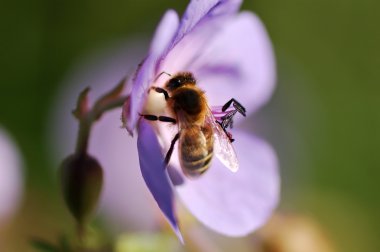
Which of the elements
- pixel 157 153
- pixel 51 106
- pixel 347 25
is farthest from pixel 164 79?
pixel 347 25

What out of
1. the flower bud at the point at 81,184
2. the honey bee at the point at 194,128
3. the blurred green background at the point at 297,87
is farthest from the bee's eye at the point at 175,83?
the blurred green background at the point at 297,87

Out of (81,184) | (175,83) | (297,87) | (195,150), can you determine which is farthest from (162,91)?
(297,87)

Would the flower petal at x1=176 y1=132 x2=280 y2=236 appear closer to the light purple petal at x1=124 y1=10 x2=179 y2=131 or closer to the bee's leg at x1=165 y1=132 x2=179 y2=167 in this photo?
the bee's leg at x1=165 y1=132 x2=179 y2=167

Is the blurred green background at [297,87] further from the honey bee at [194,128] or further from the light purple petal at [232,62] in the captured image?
the honey bee at [194,128]

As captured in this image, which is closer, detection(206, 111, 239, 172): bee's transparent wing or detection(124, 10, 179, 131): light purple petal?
detection(124, 10, 179, 131): light purple petal

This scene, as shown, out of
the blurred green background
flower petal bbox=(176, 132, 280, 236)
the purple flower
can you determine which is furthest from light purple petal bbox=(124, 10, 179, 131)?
the blurred green background

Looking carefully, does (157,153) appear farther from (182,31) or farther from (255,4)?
(255,4)

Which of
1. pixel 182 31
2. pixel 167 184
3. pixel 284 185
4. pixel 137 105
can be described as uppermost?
pixel 182 31
